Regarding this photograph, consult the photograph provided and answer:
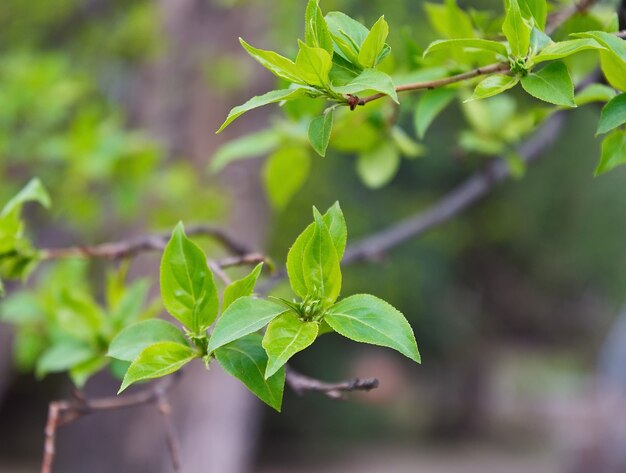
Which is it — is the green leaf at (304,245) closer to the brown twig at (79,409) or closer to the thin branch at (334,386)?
the thin branch at (334,386)

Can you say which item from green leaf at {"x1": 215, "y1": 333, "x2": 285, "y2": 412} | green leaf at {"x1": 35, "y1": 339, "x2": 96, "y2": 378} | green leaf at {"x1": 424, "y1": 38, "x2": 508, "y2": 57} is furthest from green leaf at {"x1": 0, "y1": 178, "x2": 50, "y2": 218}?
green leaf at {"x1": 424, "y1": 38, "x2": 508, "y2": 57}

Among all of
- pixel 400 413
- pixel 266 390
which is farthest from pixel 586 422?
pixel 266 390

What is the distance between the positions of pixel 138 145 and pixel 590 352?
11.3 meters

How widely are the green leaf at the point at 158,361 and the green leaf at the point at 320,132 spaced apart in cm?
20

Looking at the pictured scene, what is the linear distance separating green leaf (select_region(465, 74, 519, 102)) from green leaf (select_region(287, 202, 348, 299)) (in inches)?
5.5

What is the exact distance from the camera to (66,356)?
1.01 meters

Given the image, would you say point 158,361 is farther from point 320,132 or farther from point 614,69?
point 614,69

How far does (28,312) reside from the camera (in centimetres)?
128

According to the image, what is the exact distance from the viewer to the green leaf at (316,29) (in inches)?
21.8

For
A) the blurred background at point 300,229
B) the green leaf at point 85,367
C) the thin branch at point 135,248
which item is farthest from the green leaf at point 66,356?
the blurred background at point 300,229

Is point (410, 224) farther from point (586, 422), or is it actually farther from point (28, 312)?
point (586, 422)

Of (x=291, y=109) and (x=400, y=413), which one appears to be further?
(x=400, y=413)

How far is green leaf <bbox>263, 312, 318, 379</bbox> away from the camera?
21.0 inches

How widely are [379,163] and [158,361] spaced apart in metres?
A: 0.64
